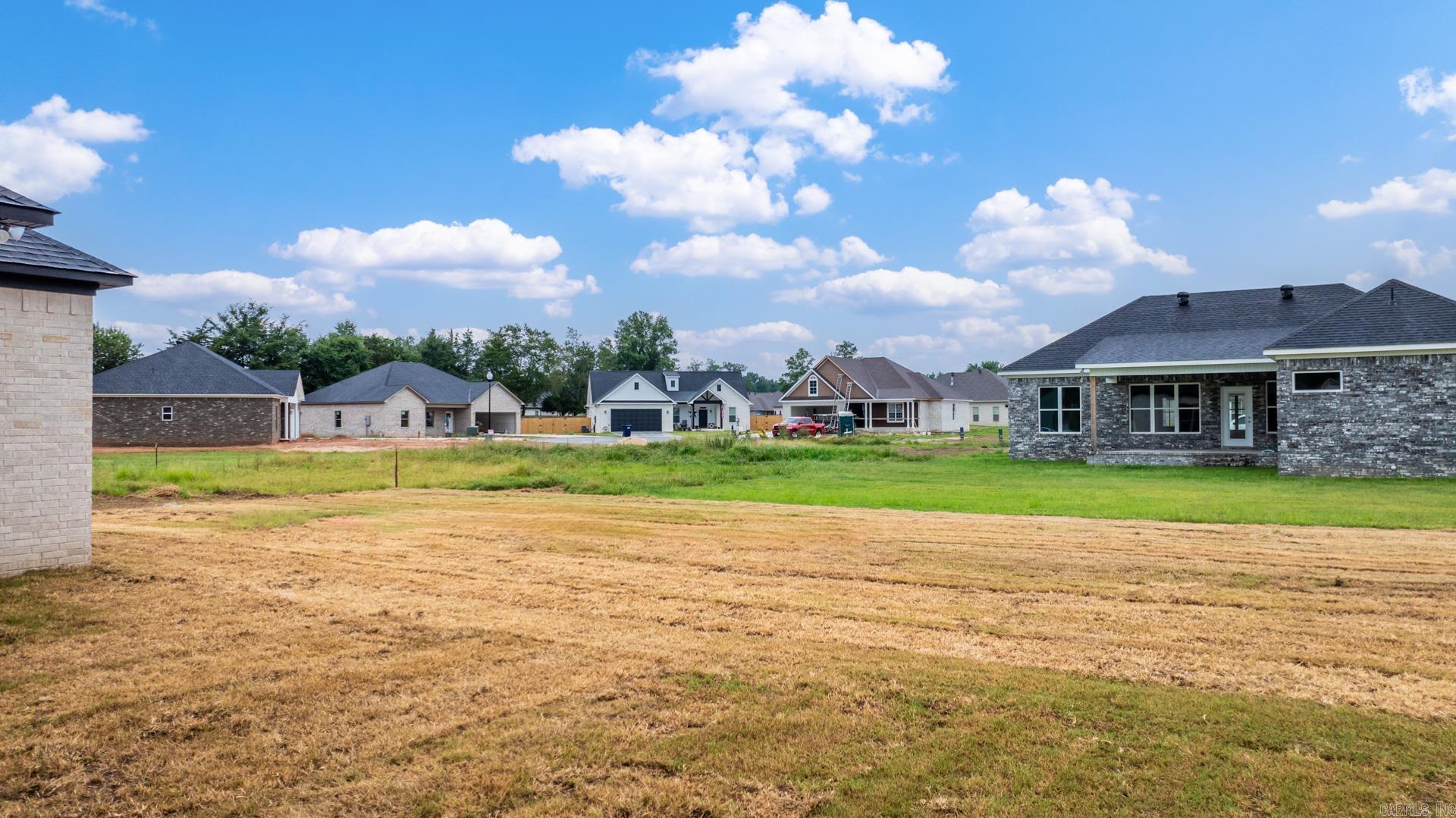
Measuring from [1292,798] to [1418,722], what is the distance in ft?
4.91

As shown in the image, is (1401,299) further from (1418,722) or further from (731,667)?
(731,667)

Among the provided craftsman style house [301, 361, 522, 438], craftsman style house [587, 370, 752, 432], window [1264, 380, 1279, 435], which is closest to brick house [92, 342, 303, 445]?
craftsman style house [301, 361, 522, 438]

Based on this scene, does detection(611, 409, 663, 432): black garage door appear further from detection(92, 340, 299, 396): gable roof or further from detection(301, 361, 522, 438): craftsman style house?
detection(92, 340, 299, 396): gable roof

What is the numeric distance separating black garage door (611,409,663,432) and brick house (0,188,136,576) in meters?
54.2

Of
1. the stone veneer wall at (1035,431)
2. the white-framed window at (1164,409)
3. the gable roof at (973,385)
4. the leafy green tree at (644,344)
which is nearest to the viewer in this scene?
the white-framed window at (1164,409)

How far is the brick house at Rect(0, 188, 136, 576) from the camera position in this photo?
866cm

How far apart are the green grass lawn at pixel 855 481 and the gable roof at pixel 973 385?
41.7 m

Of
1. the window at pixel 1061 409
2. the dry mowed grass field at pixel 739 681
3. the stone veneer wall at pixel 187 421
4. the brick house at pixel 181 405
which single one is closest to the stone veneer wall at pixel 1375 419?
the window at pixel 1061 409

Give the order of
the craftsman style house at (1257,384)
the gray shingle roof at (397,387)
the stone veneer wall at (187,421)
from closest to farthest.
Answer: the craftsman style house at (1257,384) < the stone veneer wall at (187,421) < the gray shingle roof at (397,387)

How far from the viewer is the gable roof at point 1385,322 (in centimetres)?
1934

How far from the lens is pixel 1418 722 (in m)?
4.67

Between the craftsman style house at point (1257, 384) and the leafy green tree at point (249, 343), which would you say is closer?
the craftsman style house at point (1257, 384)

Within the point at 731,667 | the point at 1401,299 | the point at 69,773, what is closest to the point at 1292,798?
the point at 731,667

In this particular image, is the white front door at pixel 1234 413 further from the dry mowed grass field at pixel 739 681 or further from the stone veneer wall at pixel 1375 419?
the dry mowed grass field at pixel 739 681
